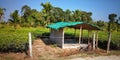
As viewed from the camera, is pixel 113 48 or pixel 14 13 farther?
pixel 14 13

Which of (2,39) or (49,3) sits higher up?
(49,3)

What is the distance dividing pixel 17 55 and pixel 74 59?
4001 millimetres

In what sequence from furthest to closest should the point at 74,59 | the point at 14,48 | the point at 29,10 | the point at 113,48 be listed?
the point at 29,10, the point at 113,48, the point at 14,48, the point at 74,59

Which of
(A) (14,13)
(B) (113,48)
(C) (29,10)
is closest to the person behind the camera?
(B) (113,48)

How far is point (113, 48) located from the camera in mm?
14633

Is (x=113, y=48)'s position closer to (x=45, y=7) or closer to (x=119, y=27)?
(x=45, y=7)

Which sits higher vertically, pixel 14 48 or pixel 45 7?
pixel 45 7

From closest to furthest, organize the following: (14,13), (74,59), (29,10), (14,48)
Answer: (74,59)
(14,48)
(14,13)
(29,10)

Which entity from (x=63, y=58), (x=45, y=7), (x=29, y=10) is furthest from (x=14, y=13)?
(x=29, y=10)

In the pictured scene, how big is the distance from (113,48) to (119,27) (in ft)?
101

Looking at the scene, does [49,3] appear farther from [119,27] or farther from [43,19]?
[119,27]

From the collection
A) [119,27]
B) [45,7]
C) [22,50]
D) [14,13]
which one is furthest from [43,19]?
[22,50]

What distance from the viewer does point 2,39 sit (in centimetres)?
1090

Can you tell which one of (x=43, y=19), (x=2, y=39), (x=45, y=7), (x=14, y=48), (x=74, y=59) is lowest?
(x=74, y=59)
